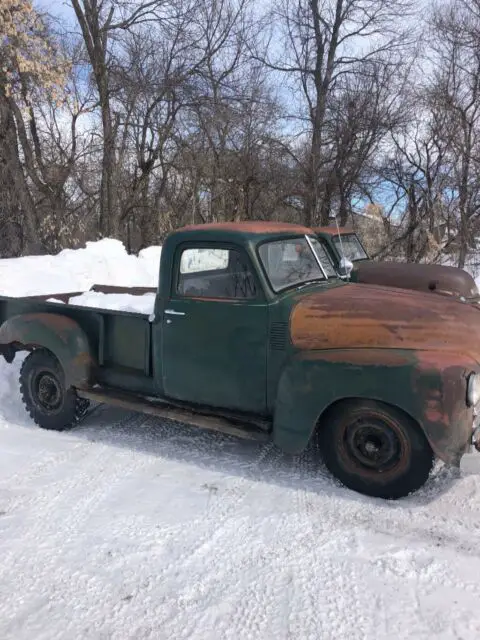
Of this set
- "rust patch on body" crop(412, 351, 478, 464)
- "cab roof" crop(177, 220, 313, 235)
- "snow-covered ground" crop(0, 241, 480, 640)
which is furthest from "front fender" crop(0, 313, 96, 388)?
"rust patch on body" crop(412, 351, 478, 464)

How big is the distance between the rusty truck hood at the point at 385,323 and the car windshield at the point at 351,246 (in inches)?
188

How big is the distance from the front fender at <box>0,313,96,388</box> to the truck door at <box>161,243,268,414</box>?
32.2 inches

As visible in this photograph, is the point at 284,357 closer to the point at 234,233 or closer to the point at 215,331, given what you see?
the point at 215,331

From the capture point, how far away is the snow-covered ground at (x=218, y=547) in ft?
8.05

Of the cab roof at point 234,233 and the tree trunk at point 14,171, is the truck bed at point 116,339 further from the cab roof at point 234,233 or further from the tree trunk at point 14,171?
the tree trunk at point 14,171

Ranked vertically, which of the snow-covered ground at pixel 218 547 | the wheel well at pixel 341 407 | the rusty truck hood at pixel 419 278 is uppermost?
the rusty truck hood at pixel 419 278

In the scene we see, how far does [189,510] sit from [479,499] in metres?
1.90

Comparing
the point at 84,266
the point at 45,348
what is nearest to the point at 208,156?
the point at 84,266

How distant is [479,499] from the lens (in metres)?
3.46

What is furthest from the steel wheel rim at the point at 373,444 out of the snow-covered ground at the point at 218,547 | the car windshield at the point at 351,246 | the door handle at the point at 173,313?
the car windshield at the point at 351,246

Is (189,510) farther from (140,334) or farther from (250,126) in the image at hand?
(250,126)

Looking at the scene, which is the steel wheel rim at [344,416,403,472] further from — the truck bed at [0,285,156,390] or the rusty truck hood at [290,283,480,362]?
the truck bed at [0,285,156,390]

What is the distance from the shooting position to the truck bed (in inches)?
172

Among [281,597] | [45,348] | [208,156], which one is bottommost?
[281,597]
